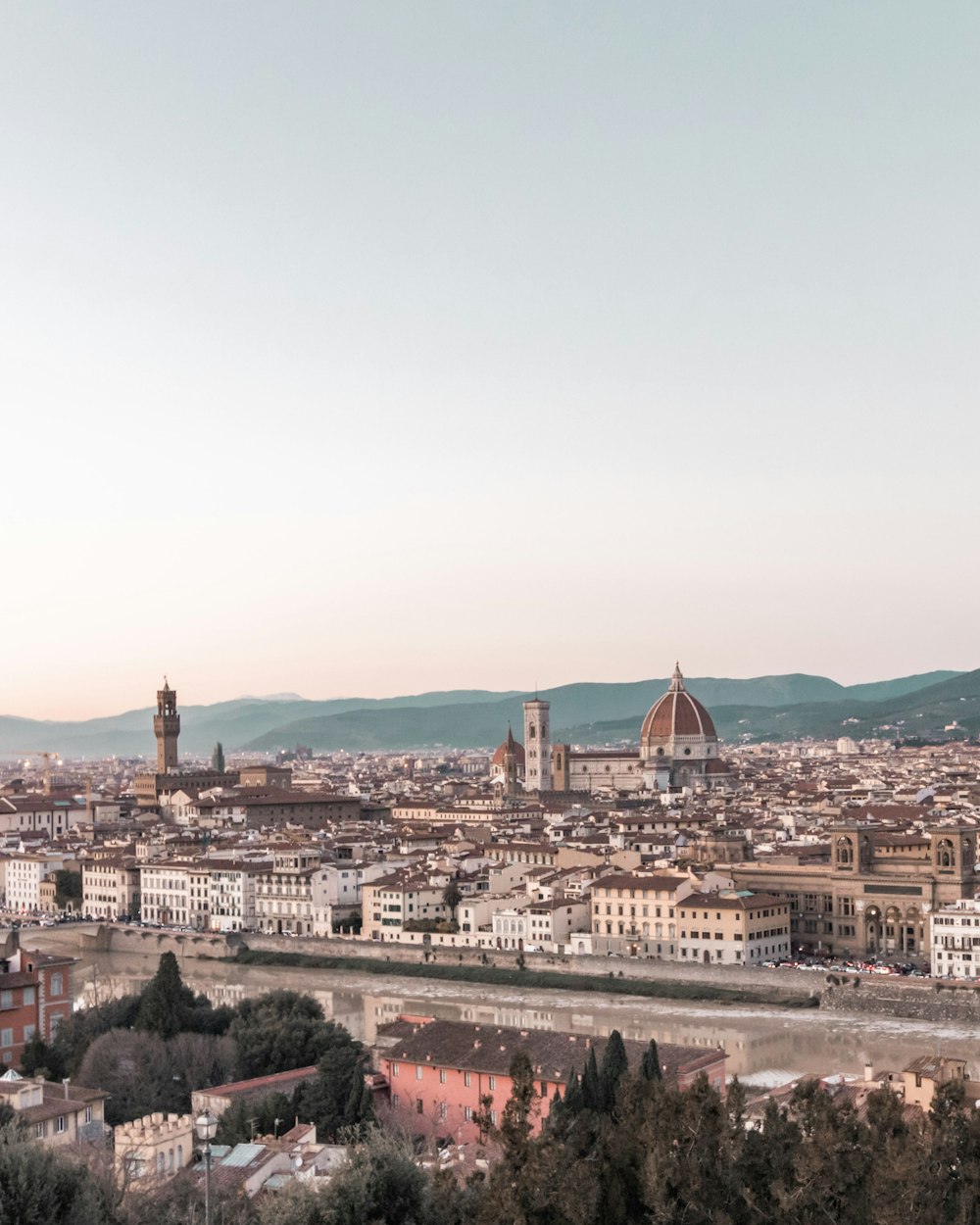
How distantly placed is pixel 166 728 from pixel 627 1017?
49646 mm

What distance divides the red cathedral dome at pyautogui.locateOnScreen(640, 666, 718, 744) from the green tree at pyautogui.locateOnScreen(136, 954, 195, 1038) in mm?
50182

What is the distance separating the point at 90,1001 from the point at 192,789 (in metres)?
40.3

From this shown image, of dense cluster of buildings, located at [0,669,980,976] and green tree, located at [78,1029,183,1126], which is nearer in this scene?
green tree, located at [78,1029,183,1126]

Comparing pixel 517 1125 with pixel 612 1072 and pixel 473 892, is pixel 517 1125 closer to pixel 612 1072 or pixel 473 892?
pixel 612 1072

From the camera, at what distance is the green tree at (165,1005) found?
20434 mm

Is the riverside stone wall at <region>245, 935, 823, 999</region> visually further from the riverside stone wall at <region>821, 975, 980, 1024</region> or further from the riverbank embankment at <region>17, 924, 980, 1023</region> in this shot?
the riverside stone wall at <region>821, 975, 980, 1024</region>

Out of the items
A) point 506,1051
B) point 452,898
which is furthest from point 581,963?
point 506,1051

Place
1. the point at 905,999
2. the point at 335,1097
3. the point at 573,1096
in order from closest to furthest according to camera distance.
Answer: the point at 573,1096 → the point at 335,1097 → the point at 905,999

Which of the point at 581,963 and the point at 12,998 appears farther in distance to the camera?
the point at 581,963

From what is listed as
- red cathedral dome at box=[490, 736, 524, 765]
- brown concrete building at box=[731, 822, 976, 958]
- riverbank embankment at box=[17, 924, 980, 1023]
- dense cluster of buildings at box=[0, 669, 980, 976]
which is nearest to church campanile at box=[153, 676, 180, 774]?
dense cluster of buildings at box=[0, 669, 980, 976]

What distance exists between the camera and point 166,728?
7362cm

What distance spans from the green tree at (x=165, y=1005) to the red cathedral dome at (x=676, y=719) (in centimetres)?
5018

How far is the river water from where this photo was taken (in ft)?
75.3

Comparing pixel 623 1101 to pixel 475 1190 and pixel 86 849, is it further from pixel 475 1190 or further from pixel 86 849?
pixel 86 849
